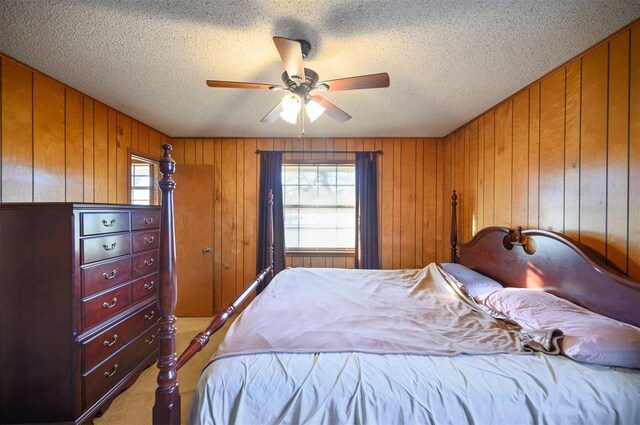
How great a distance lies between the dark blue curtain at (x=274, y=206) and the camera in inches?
132

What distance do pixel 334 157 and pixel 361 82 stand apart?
1.93 meters

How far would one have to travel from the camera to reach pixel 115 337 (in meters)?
1.82

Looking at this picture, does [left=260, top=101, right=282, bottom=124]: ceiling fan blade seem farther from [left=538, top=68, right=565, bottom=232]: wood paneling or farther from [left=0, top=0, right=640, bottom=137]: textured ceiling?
[left=538, top=68, right=565, bottom=232]: wood paneling

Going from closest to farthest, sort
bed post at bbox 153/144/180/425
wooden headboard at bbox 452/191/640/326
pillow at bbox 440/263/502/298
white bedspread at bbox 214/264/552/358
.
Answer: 1. bed post at bbox 153/144/180/425
2. white bedspread at bbox 214/264/552/358
3. wooden headboard at bbox 452/191/640/326
4. pillow at bbox 440/263/502/298

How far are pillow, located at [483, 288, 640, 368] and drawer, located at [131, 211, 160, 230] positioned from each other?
2818mm

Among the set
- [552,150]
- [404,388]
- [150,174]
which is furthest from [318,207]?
[404,388]

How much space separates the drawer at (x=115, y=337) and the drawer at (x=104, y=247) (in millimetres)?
535

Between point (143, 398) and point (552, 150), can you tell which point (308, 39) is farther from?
point (143, 398)

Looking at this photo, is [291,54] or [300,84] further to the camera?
[300,84]

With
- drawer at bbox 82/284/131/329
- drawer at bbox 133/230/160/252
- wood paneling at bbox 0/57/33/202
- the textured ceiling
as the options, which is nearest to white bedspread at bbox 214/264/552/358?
drawer at bbox 82/284/131/329

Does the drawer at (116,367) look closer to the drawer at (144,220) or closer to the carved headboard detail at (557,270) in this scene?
the drawer at (144,220)

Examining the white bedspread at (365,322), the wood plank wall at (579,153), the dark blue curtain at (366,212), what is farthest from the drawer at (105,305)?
the wood plank wall at (579,153)

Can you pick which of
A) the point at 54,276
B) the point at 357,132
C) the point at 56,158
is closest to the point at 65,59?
the point at 56,158

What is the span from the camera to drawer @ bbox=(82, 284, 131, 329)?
1.59 metres
